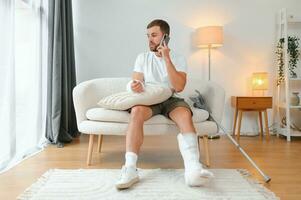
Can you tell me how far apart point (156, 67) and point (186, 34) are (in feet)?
5.85

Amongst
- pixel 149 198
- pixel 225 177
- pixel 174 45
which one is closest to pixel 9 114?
pixel 149 198

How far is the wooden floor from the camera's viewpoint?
5.56ft

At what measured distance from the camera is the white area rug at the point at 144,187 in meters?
1.46

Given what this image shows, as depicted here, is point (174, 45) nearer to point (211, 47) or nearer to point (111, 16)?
point (211, 47)

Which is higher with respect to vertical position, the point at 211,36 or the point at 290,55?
the point at 211,36

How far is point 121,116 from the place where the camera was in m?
1.97

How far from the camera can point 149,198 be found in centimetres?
143

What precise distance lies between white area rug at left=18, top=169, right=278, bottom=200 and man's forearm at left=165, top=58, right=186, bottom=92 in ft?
1.86

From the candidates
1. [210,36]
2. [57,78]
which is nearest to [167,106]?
[57,78]

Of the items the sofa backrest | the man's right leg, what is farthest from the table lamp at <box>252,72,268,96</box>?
the man's right leg

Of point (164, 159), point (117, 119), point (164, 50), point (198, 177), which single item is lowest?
point (164, 159)

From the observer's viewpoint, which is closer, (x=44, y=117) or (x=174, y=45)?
(x=44, y=117)

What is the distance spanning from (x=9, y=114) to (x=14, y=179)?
567 millimetres

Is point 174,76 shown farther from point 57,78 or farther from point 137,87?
point 57,78
